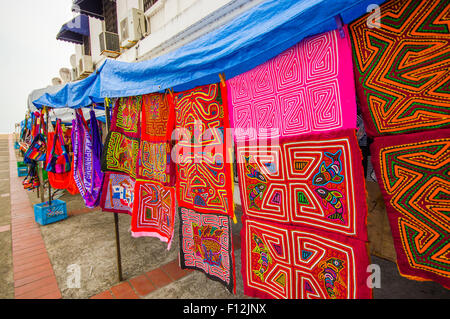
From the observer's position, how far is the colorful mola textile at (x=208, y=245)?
161 centimetres

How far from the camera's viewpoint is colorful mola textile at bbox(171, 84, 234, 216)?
154 centimetres

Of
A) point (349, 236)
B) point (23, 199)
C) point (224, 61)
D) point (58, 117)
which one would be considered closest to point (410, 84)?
point (349, 236)

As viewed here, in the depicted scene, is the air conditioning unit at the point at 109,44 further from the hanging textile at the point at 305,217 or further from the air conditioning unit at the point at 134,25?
the hanging textile at the point at 305,217

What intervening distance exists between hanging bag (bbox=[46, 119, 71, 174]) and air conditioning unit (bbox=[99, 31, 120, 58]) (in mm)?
4820

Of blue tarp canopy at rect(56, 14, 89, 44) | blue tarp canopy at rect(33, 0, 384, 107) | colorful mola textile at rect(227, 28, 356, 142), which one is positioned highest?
Answer: blue tarp canopy at rect(56, 14, 89, 44)

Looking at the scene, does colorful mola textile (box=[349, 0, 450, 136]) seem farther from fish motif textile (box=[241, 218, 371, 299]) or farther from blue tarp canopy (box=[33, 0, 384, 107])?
fish motif textile (box=[241, 218, 371, 299])

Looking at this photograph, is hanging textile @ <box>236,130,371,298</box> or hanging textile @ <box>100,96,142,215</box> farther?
hanging textile @ <box>100,96,142,215</box>

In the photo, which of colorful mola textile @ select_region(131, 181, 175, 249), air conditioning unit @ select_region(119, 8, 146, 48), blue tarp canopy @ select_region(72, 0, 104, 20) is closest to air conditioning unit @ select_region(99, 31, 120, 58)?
air conditioning unit @ select_region(119, 8, 146, 48)

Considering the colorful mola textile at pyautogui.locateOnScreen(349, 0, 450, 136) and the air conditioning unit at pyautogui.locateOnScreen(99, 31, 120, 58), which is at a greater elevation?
the air conditioning unit at pyautogui.locateOnScreen(99, 31, 120, 58)

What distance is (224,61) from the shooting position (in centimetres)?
131

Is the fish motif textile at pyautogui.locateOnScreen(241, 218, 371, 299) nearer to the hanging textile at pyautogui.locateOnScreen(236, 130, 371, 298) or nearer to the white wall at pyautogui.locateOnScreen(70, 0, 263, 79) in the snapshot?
the hanging textile at pyautogui.locateOnScreen(236, 130, 371, 298)

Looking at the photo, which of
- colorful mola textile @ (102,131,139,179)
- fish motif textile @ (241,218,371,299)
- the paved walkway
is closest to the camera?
fish motif textile @ (241,218,371,299)

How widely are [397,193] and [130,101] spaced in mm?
2355

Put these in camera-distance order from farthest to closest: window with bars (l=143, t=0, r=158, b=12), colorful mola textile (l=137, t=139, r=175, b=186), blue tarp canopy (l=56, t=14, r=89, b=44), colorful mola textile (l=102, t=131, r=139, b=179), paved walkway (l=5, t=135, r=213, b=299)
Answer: blue tarp canopy (l=56, t=14, r=89, b=44) → window with bars (l=143, t=0, r=158, b=12) → colorful mola textile (l=102, t=131, r=139, b=179) → paved walkway (l=5, t=135, r=213, b=299) → colorful mola textile (l=137, t=139, r=175, b=186)
